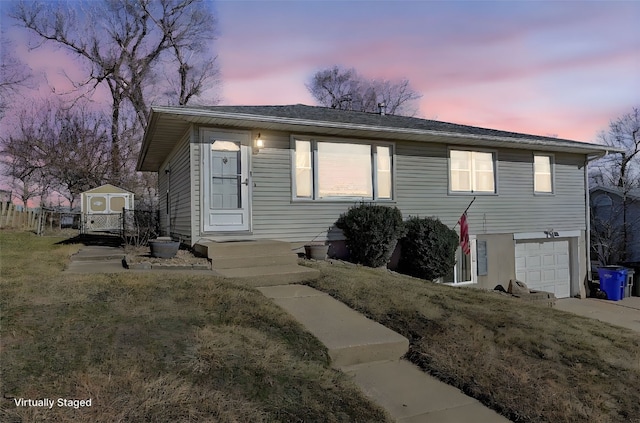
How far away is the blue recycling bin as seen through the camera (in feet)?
41.6

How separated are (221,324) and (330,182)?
603cm

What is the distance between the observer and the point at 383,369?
11.9 ft

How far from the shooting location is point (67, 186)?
2384 centimetres

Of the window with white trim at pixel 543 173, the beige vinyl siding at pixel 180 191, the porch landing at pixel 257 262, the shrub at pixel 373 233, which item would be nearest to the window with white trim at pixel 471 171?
the window with white trim at pixel 543 173

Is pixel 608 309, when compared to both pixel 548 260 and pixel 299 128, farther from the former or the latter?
pixel 299 128

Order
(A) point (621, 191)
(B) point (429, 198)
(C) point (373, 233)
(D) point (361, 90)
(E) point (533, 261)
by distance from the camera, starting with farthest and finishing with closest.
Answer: (D) point (361, 90), (A) point (621, 191), (E) point (533, 261), (B) point (429, 198), (C) point (373, 233)

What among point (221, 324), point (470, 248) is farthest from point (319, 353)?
point (470, 248)

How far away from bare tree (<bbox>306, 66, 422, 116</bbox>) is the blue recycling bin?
23362 millimetres

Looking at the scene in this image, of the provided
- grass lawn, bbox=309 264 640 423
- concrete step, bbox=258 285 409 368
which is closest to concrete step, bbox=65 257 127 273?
concrete step, bbox=258 285 409 368

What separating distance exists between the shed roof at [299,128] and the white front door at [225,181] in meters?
0.35

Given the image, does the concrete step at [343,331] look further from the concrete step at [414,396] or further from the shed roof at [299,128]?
the shed roof at [299,128]

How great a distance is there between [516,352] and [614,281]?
11.3 m

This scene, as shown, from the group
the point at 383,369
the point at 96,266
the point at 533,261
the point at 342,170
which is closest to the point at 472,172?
the point at 533,261

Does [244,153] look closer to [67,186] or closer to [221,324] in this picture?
[221,324]
